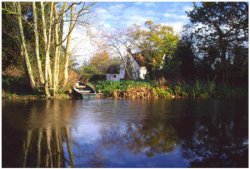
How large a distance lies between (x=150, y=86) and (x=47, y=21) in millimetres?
7955

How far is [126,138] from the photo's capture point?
647 cm

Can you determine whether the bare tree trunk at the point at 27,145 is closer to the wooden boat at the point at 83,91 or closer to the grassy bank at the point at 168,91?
the wooden boat at the point at 83,91

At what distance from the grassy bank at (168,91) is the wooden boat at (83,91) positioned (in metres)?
1.36

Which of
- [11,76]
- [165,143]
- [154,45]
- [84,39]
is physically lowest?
[165,143]

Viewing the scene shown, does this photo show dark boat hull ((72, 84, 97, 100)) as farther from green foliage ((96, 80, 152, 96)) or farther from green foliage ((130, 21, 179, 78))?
green foliage ((130, 21, 179, 78))

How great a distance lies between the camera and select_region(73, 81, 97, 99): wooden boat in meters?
18.0

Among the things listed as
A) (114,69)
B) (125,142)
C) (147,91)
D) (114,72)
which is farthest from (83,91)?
(114,69)

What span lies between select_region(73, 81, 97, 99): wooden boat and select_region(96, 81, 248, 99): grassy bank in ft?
4.46

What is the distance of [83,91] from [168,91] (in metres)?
5.67

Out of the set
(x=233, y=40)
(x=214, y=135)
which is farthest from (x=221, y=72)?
(x=214, y=135)

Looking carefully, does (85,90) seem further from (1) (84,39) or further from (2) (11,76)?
(2) (11,76)

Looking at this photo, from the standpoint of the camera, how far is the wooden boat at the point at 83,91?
1802cm

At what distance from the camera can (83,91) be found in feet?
61.9

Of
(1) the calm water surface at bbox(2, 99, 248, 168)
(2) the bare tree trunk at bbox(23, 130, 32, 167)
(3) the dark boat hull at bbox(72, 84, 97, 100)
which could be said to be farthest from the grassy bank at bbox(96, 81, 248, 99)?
(2) the bare tree trunk at bbox(23, 130, 32, 167)
